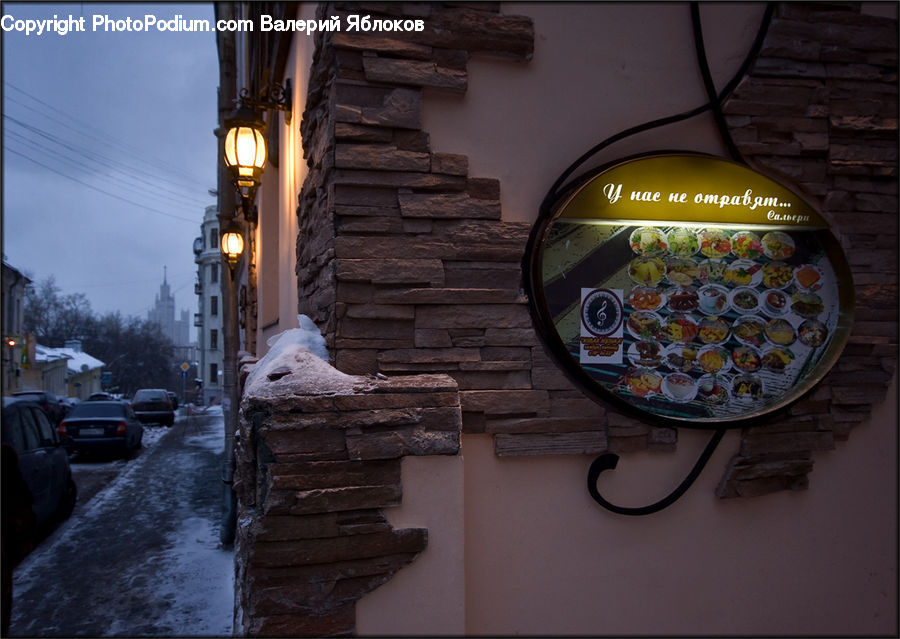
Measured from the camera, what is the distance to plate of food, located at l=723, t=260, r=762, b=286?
3.04 meters

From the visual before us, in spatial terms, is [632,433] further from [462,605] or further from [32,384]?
[32,384]

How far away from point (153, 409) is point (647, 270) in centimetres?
2303

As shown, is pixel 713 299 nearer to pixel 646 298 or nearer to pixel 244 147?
pixel 646 298

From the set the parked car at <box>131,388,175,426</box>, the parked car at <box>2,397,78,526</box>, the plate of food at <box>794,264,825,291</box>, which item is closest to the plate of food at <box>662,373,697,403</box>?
the plate of food at <box>794,264,825,291</box>

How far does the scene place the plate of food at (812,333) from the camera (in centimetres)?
306

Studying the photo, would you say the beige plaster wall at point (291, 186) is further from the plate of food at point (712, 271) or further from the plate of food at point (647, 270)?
the plate of food at point (712, 271)

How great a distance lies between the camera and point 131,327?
53.1m

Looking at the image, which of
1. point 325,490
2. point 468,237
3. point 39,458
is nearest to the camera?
point 325,490

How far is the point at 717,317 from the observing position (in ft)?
9.91

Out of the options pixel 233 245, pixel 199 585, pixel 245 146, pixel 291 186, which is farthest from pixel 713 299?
pixel 233 245

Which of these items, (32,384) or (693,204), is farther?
(32,384)

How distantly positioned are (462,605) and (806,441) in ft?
5.60

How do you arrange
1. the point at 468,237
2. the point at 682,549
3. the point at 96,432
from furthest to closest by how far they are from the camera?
the point at 96,432, the point at 682,549, the point at 468,237

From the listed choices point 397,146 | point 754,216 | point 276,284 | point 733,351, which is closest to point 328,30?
point 397,146
